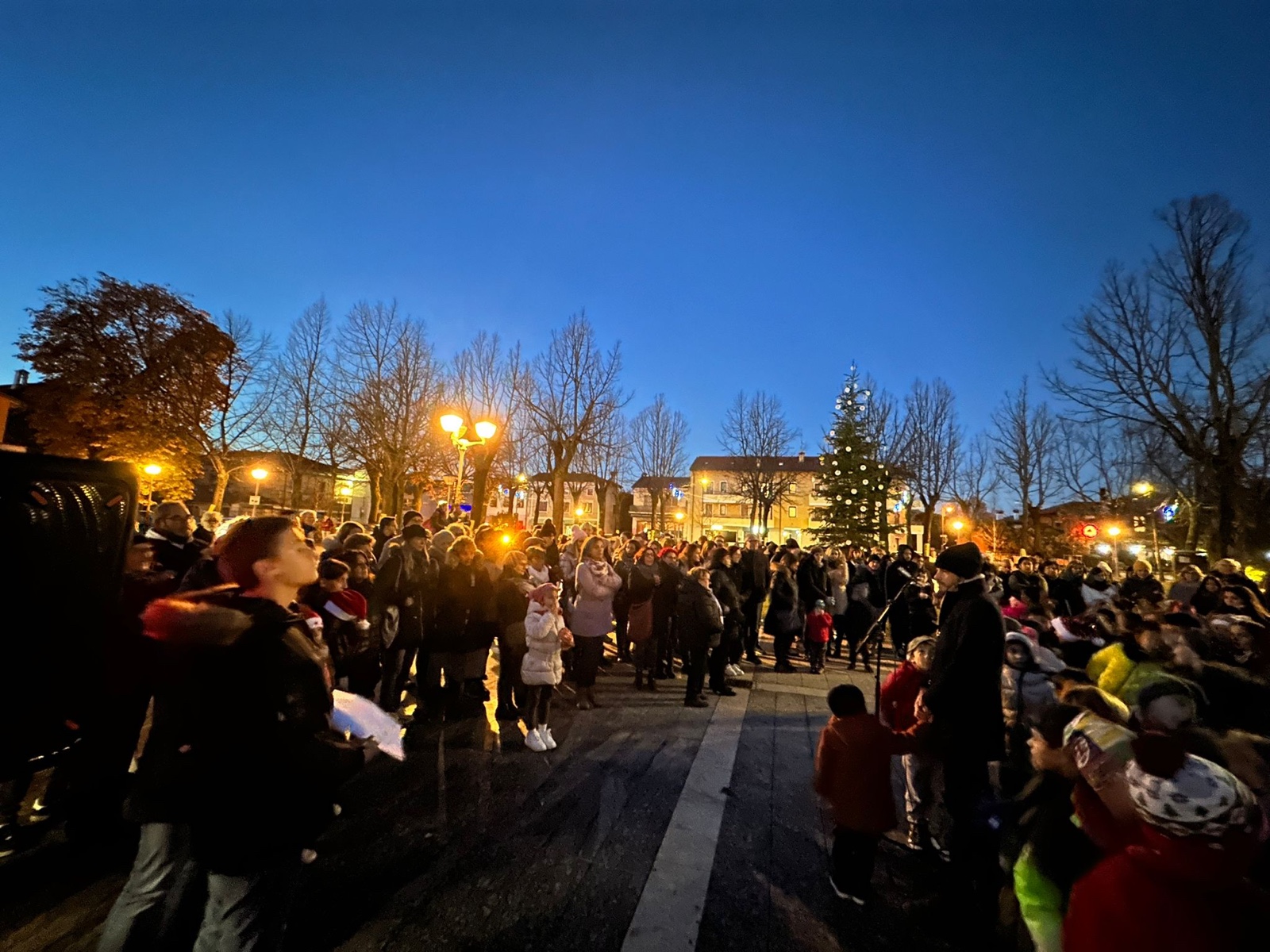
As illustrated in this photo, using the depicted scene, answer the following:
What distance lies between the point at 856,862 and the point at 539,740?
316 centimetres

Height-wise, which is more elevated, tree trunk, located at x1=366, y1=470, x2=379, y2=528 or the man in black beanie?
tree trunk, located at x1=366, y1=470, x2=379, y2=528

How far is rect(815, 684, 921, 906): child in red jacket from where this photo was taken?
336cm

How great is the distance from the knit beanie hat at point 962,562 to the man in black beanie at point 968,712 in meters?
0.17

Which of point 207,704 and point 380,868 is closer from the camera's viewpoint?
point 207,704

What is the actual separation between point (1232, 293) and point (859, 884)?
2033 centimetres

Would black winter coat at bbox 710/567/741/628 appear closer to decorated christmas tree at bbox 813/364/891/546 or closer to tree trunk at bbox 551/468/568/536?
tree trunk at bbox 551/468/568/536

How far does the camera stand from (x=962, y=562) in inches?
150

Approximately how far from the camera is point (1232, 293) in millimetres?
15320

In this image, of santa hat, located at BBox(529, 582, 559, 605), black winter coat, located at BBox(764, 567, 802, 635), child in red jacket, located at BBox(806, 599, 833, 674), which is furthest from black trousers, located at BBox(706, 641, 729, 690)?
santa hat, located at BBox(529, 582, 559, 605)

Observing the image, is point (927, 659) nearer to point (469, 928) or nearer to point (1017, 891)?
point (1017, 891)

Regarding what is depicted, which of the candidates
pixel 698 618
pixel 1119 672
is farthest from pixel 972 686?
pixel 698 618

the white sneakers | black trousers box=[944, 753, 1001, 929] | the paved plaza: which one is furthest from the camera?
the white sneakers

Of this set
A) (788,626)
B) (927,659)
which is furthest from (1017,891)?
(788,626)

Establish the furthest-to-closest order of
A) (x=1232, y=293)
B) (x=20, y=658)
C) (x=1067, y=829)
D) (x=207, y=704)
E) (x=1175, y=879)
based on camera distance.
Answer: (x=1232, y=293), (x=20, y=658), (x=1067, y=829), (x=207, y=704), (x=1175, y=879)
